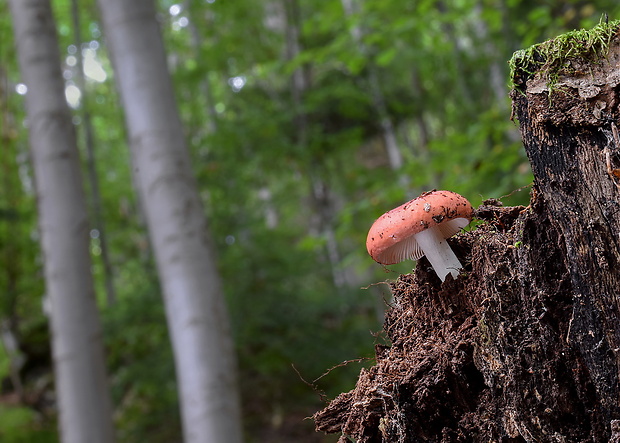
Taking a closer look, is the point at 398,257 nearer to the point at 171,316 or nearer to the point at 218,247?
the point at 171,316

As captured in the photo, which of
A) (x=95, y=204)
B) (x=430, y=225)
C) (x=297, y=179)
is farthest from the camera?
(x=95, y=204)

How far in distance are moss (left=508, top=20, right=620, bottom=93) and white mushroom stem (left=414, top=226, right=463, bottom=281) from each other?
507mm

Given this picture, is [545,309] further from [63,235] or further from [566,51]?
[63,235]

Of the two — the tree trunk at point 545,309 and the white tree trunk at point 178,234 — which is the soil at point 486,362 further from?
the white tree trunk at point 178,234

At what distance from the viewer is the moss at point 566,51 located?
3.81 ft

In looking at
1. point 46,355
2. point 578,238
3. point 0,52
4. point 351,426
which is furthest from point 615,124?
point 0,52

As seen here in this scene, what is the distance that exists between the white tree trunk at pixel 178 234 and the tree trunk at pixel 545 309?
3.16 metres

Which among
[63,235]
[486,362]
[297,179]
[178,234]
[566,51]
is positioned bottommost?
[486,362]

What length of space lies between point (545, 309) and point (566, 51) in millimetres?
547

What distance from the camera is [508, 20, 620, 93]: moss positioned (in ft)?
3.81

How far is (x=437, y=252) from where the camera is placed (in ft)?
5.05

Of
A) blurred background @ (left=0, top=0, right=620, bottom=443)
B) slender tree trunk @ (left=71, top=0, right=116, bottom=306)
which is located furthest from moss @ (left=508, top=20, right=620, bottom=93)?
slender tree trunk @ (left=71, top=0, right=116, bottom=306)

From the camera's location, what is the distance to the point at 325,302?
24.9 ft

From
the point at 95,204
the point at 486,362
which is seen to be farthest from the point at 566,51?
the point at 95,204
